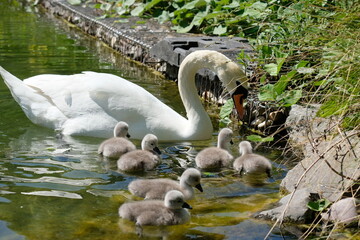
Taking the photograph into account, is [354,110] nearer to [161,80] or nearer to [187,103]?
[187,103]

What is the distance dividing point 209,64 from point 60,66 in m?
4.59

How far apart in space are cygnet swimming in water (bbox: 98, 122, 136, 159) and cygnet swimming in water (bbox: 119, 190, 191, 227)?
1.66m

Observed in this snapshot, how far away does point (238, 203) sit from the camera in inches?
235

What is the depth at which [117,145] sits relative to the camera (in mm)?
7188

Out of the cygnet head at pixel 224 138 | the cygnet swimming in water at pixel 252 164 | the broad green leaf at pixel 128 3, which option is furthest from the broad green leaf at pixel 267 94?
the broad green leaf at pixel 128 3

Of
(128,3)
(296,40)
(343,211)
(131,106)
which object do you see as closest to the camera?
(343,211)

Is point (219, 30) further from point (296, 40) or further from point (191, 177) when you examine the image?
point (191, 177)

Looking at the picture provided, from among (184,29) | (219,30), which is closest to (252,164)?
(219,30)

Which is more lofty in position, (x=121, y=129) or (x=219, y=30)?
(x=219, y=30)

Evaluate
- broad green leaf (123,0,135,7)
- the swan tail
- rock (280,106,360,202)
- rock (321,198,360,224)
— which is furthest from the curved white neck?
broad green leaf (123,0,135,7)

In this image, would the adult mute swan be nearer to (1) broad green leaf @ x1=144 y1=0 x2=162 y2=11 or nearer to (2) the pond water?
(2) the pond water

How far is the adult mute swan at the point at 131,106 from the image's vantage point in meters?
7.80

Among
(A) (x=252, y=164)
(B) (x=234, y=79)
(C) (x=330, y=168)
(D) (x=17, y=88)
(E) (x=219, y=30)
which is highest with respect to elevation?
(E) (x=219, y=30)

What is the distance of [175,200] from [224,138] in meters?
1.96
